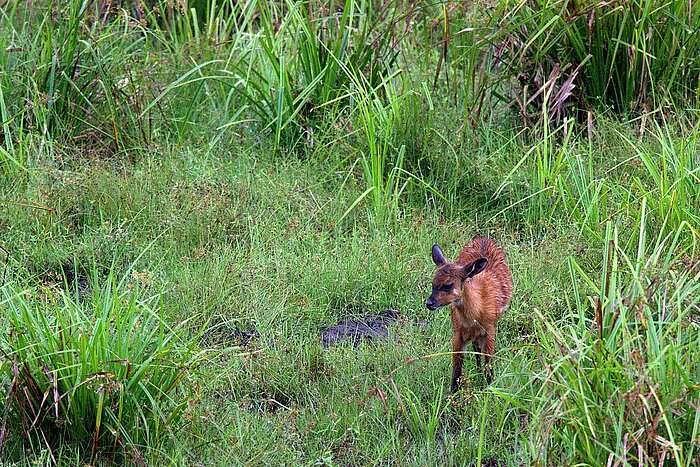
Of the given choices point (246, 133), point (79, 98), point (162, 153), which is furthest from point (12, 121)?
point (246, 133)

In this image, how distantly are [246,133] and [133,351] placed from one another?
9.84 feet

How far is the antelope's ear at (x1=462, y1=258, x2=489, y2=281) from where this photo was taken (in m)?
4.29

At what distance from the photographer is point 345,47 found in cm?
652

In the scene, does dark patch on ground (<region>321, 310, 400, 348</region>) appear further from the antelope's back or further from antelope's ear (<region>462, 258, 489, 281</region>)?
antelope's ear (<region>462, 258, 489, 281</region>)

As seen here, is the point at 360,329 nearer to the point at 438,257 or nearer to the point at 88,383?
the point at 438,257

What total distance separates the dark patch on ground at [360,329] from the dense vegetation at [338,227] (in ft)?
0.19

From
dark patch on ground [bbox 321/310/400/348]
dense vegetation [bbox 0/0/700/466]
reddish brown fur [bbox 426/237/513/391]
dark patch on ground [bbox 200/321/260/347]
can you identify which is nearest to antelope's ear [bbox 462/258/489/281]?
reddish brown fur [bbox 426/237/513/391]

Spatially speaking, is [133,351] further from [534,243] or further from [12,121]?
[12,121]

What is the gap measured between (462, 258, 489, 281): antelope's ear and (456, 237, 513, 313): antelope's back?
25 centimetres

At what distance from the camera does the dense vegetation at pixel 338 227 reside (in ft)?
12.2

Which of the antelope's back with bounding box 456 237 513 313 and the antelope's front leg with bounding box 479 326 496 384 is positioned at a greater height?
the antelope's back with bounding box 456 237 513 313

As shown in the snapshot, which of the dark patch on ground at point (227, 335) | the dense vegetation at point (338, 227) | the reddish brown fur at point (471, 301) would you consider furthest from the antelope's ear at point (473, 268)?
the dark patch on ground at point (227, 335)

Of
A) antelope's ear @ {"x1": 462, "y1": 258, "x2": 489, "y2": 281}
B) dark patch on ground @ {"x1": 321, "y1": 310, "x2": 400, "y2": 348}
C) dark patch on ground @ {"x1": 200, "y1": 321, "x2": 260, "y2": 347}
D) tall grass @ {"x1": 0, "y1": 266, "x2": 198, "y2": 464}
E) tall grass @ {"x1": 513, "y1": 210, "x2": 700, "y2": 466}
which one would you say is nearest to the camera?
tall grass @ {"x1": 513, "y1": 210, "x2": 700, "y2": 466}

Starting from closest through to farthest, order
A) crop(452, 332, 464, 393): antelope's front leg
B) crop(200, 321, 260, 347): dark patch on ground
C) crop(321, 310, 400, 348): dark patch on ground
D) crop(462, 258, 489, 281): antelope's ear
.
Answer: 1. crop(462, 258, 489, 281): antelope's ear
2. crop(452, 332, 464, 393): antelope's front leg
3. crop(200, 321, 260, 347): dark patch on ground
4. crop(321, 310, 400, 348): dark patch on ground
